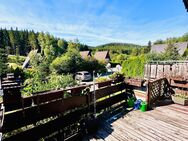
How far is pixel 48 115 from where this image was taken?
3.20 meters

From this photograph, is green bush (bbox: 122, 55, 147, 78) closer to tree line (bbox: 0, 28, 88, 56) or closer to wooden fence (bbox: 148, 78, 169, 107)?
wooden fence (bbox: 148, 78, 169, 107)

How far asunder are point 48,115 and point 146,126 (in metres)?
2.58

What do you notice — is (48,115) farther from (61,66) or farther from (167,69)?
(61,66)

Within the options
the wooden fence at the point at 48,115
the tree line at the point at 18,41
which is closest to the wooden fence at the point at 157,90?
the wooden fence at the point at 48,115

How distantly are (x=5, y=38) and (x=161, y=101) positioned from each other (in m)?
61.4

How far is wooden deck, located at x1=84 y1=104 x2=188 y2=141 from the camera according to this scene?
3.38m

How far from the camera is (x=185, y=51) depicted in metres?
25.7

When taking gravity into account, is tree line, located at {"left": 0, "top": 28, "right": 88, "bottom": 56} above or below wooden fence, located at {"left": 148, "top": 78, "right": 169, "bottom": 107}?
above

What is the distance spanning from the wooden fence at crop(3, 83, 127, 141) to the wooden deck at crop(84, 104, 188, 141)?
24.0 inches

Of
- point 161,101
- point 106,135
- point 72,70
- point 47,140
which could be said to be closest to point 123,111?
point 106,135

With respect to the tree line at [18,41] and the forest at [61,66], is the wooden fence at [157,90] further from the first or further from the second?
the tree line at [18,41]

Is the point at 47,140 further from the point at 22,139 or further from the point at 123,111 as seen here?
the point at 123,111

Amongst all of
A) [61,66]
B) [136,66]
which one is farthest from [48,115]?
[61,66]

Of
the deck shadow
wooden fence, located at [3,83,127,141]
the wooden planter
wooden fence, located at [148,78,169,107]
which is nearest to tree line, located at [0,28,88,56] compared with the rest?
wooden fence, located at [148,78,169,107]
